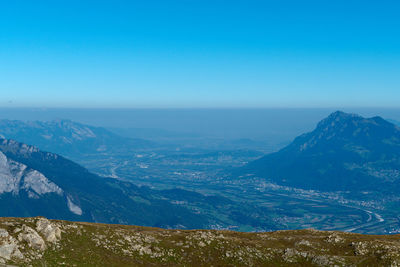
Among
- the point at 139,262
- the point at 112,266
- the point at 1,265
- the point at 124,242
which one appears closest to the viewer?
the point at 1,265

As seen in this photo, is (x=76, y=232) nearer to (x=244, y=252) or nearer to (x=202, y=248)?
(x=202, y=248)

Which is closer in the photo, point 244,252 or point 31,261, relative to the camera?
point 31,261

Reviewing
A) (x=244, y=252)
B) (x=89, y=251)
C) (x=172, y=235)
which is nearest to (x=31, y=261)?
(x=89, y=251)

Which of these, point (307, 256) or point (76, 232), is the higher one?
point (76, 232)

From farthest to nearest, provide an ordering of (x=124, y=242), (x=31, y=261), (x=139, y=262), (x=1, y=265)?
1. (x=124, y=242)
2. (x=139, y=262)
3. (x=31, y=261)
4. (x=1, y=265)

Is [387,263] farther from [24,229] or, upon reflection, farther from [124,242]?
[24,229]

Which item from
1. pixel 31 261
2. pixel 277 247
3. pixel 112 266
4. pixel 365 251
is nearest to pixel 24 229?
pixel 31 261
